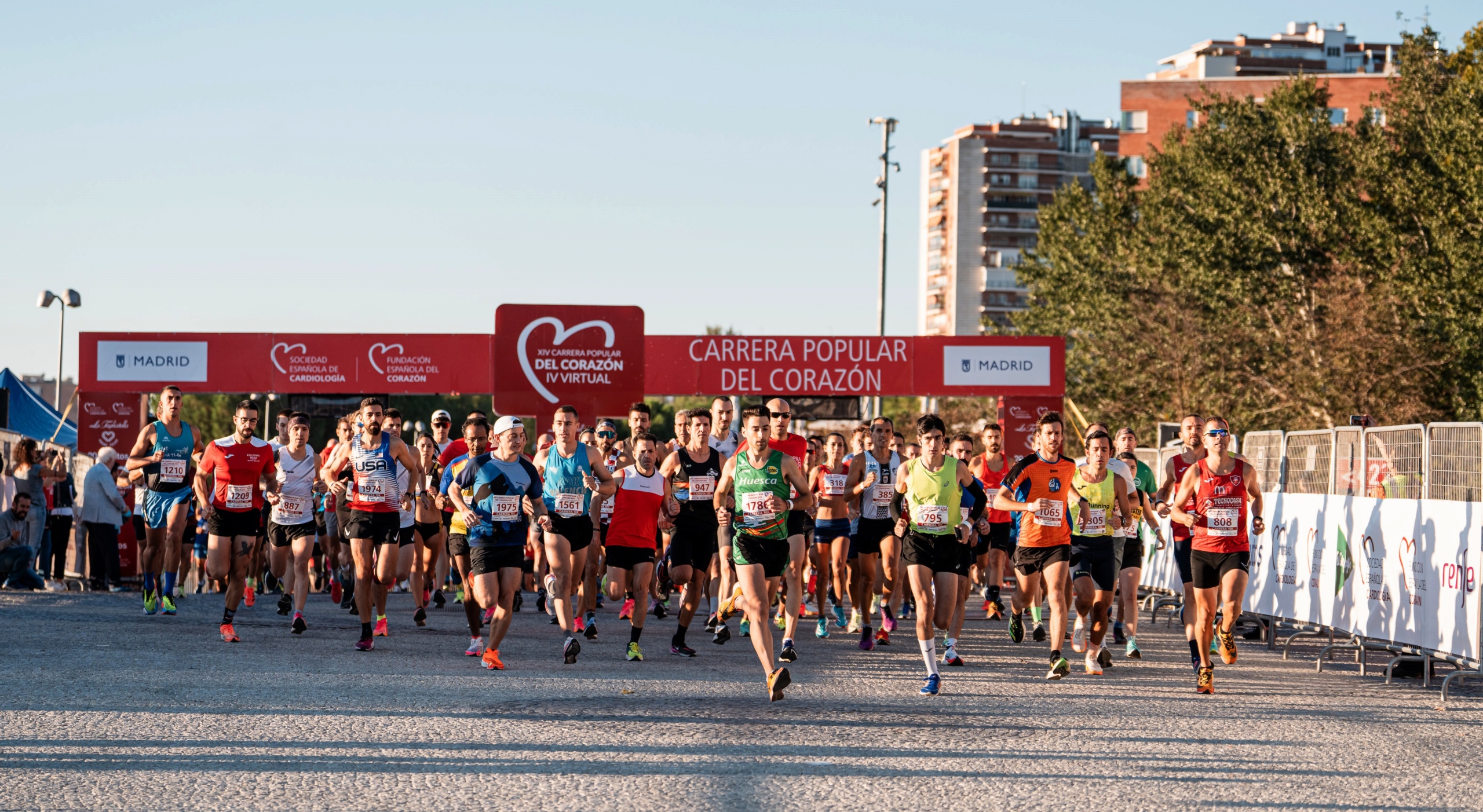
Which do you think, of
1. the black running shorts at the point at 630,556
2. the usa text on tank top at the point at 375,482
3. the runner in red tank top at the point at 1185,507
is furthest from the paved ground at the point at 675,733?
the usa text on tank top at the point at 375,482

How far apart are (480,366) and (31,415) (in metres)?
8.38

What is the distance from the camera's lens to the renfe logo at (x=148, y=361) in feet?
94.4

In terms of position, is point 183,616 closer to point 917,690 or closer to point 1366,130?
point 917,690

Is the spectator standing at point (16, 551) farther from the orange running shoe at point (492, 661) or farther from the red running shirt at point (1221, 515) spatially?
the red running shirt at point (1221, 515)

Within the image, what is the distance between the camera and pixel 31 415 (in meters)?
30.0

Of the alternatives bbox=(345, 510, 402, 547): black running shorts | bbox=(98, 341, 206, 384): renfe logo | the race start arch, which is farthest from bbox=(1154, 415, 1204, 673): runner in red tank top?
bbox=(98, 341, 206, 384): renfe logo

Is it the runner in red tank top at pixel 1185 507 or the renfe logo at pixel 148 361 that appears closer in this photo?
the runner in red tank top at pixel 1185 507

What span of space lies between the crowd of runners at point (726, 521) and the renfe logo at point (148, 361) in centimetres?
1202

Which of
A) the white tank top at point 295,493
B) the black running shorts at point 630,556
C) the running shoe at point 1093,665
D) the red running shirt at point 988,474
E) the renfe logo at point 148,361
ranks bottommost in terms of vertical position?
the running shoe at point 1093,665

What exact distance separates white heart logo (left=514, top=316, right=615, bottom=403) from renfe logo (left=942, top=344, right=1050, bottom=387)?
8.07m

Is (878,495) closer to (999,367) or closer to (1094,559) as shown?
(1094,559)

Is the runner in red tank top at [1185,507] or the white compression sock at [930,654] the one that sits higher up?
the runner in red tank top at [1185,507]

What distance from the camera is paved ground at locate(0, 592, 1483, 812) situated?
721cm

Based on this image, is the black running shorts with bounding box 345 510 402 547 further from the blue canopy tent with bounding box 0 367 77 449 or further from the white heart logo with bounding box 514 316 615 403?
the blue canopy tent with bounding box 0 367 77 449
